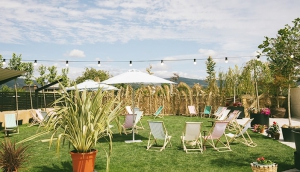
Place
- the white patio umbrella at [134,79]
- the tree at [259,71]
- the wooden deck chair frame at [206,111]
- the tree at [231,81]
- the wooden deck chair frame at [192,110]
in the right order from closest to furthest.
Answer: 1. the white patio umbrella at [134,79]
2. the tree at [259,71]
3. the wooden deck chair frame at [206,111]
4. the wooden deck chair frame at [192,110]
5. the tree at [231,81]

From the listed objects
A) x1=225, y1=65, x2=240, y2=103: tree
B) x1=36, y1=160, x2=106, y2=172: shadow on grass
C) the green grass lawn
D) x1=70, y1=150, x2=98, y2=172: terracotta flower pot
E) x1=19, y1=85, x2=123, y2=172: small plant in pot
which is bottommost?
the green grass lawn

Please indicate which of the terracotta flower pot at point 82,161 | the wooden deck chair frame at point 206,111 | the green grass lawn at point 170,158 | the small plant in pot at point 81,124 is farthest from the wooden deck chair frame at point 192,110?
the terracotta flower pot at point 82,161

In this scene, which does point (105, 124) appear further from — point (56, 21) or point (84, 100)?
point (56, 21)

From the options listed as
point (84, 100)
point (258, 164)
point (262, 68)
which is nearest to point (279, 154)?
point (258, 164)

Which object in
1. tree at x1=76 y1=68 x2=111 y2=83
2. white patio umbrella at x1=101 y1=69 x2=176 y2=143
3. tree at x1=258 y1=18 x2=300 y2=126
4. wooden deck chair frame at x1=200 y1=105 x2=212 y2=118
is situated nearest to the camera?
tree at x1=258 y1=18 x2=300 y2=126

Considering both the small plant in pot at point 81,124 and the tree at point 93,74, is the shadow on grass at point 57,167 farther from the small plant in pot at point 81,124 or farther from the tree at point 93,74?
the tree at point 93,74

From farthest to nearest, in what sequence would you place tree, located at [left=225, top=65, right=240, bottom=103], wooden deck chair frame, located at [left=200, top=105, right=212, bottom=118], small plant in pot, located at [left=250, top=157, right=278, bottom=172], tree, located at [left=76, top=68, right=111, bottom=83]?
tree, located at [left=76, top=68, right=111, bottom=83]
tree, located at [left=225, top=65, right=240, bottom=103]
wooden deck chair frame, located at [left=200, top=105, right=212, bottom=118]
small plant in pot, located at [left=250, top=157, right=278, bottom=172]

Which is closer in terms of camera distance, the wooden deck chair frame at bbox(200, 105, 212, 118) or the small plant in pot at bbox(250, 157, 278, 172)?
the small plant in pot at bbox(250, 157, 278, 172)

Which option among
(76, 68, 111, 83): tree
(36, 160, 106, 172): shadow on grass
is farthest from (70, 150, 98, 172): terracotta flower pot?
(76, 68, 111, 83): tree

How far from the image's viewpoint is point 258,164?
4832 millimetres

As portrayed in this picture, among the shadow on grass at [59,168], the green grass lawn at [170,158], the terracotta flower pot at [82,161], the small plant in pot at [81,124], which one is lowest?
the green grass lawn at [170,158]

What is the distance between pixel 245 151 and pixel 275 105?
1202cm

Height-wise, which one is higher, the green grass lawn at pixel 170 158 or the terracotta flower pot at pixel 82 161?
the terracotta flower pot at pixel 82 161

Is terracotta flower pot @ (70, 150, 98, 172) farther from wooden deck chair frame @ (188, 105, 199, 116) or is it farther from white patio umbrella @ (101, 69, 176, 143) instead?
wooden deck chair frame @ (188, 105, 199, 116)
